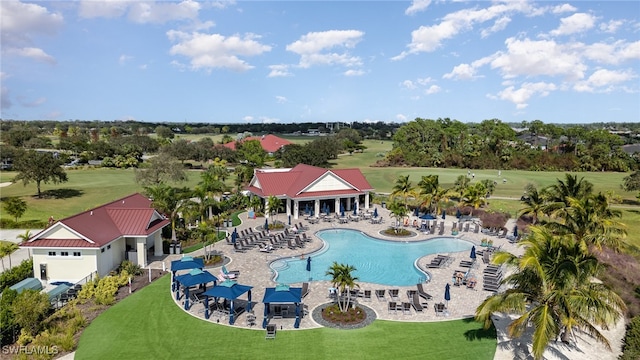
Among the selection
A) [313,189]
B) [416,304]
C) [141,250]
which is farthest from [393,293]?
[313,189]

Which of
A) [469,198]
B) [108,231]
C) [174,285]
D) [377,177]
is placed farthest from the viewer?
[377,177]

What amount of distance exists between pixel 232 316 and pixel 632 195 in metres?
60.1

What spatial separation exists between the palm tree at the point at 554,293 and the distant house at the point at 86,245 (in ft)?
71.7

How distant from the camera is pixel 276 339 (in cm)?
1809

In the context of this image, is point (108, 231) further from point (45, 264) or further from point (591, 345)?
point (591, 345)

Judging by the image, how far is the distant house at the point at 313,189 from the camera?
141 ft

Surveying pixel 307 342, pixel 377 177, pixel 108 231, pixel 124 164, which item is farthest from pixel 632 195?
pixel 124 164

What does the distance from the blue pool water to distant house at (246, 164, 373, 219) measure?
243 inches

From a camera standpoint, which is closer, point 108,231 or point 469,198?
point 108,231

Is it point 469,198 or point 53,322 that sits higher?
point 469,198

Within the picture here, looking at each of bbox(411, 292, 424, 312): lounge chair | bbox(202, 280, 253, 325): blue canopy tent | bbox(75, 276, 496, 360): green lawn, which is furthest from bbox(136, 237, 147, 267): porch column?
bbox(411, 292, 424, 312): lounge chair

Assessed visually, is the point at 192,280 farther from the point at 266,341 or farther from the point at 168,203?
the point at 168,203

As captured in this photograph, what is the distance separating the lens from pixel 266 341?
1797 centimetres

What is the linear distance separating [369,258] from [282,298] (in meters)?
12.5
